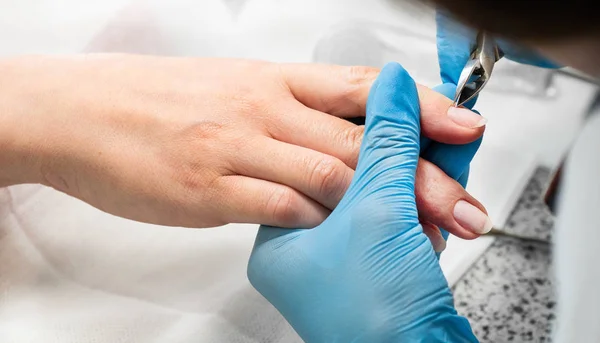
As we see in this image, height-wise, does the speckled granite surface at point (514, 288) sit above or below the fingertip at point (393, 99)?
below

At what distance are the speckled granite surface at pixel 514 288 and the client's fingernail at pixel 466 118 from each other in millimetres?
299

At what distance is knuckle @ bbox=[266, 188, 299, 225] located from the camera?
2.32ft

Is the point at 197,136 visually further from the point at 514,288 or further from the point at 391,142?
the point at 514,288

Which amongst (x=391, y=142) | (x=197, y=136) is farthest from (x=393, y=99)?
(x=197, y=136)

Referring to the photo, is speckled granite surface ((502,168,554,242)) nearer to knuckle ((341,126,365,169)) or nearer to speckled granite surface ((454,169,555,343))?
speckled granite surface ((454,169,555,343))

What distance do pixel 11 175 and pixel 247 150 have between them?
0.35 metres

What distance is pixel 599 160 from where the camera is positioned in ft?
3.06

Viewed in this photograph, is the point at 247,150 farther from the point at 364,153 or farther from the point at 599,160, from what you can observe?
the point at 599,160

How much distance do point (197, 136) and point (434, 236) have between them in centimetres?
32

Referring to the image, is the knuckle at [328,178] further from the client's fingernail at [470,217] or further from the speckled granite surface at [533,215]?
the speckled granite surface at [533,215]

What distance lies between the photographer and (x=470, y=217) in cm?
68

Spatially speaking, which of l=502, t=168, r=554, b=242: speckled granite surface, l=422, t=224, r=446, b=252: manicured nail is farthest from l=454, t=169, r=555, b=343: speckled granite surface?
l=422, t=224, r=446, b=252: manicured nail

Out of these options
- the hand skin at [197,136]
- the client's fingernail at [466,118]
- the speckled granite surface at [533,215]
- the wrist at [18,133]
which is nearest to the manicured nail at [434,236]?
the hand skin at [197,136]

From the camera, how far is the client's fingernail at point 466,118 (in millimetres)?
670
